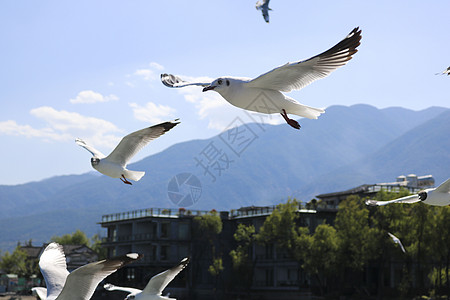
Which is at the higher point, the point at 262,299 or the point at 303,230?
the point at 303,230

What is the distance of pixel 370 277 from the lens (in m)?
65.4

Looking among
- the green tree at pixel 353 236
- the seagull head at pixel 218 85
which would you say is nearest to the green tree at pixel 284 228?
the green tree at pixel 353 236

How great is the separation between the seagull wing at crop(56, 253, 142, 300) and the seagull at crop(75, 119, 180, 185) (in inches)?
181

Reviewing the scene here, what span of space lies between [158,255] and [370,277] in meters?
25.4

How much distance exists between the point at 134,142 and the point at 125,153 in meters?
0.39

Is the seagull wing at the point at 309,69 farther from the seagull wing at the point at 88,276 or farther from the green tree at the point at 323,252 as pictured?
the green tree at the point at 323,252

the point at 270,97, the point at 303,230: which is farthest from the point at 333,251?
the point at 270,97

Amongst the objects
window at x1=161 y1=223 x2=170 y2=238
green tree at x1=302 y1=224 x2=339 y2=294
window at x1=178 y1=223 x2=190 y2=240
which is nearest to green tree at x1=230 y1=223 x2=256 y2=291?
window at x1=178 y1=223 x2=190 y2=240

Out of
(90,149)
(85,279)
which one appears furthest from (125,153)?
(85,279)

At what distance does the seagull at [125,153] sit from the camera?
1407 centimetres

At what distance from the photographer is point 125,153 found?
14.6 meters

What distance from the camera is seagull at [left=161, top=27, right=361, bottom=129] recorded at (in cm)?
952

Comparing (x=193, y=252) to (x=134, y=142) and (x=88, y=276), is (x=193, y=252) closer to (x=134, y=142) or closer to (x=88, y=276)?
(x=134, y=142)

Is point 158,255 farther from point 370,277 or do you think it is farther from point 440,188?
point 440,188
